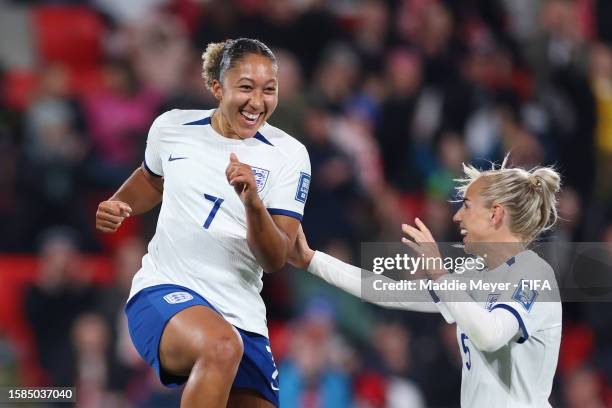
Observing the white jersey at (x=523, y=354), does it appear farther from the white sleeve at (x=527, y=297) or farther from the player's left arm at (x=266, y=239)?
the player's left arm at (x=266, y=239)

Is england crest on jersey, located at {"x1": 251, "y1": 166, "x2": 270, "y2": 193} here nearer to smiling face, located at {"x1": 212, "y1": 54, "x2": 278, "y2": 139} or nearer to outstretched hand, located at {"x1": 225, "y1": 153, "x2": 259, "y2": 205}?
smiling face, located at {"x1": 212, "y1": 54, "x2": 278, "y2": 139}

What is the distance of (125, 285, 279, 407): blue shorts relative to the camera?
398 centimetres

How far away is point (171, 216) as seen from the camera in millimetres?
4172

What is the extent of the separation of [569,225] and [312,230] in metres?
2.11

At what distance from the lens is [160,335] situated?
3.95 meters

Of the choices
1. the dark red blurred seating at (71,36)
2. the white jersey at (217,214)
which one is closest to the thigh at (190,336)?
the white jersey at (217,214)

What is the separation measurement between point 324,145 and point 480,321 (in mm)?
4500

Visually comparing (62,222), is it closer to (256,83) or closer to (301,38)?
(301,38)

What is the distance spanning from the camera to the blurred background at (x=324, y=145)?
7.28 metres

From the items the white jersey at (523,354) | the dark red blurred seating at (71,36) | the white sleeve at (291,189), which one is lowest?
the white jersey at (523,354)

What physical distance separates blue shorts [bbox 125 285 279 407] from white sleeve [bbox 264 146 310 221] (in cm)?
45

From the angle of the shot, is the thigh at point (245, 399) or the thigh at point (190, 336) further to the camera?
the thigh at point (245, 399)

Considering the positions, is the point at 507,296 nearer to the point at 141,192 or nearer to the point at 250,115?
the point at 250,115

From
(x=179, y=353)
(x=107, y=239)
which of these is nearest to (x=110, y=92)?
(x=107, y=239)
